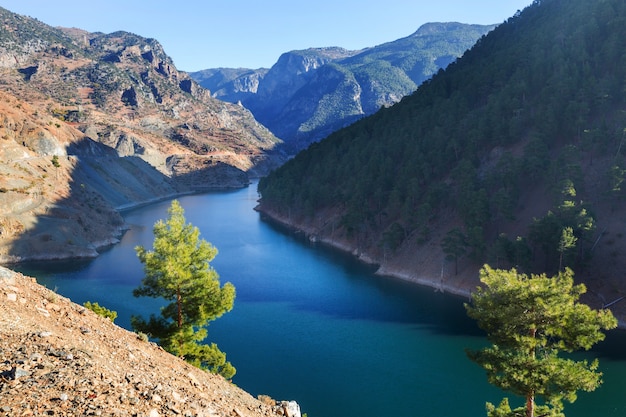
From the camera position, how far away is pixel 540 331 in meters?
19.8

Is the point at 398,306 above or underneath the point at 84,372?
underneath

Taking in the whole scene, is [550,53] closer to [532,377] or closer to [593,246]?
[593,246]

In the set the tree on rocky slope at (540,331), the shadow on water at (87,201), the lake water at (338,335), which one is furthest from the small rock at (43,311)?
the shadow on water at (87,201)

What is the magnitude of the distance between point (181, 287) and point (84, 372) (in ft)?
42.6

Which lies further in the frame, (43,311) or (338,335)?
(338,335)

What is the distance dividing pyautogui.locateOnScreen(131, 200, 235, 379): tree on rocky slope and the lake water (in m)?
12.8

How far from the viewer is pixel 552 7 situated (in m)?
109

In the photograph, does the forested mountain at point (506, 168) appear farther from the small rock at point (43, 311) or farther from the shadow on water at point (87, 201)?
the small rock at point (43, 311)

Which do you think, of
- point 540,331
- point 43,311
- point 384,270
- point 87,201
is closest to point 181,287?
point 43,311

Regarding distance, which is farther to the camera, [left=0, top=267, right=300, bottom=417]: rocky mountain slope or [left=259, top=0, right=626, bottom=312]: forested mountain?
[left=259, top=0, right=626, bottom=312]: forested mountain

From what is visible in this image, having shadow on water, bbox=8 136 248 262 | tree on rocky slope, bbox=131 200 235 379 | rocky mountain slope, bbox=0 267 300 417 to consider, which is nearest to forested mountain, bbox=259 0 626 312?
tree on rocky slope, bbox=131 200 235 379

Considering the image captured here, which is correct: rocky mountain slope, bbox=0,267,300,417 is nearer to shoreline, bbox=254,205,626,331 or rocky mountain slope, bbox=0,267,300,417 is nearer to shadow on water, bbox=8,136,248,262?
shoreline, bbox=254,205,626,331

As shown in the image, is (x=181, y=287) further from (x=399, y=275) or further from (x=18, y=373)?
(x=399, y=275)

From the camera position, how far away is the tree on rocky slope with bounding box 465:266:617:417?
17906 millimetres
